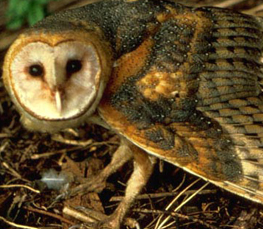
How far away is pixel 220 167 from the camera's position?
3.77m

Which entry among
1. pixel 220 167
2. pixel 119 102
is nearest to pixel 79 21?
pixel 119 102

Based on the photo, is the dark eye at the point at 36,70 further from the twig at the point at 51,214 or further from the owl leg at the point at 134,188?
the twig at the point at 51,214

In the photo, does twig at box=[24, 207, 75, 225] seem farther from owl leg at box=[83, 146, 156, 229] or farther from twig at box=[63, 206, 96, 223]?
owl leg at box=[83, 146, 156, 229]

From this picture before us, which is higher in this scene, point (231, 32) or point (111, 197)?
point (231, 32)

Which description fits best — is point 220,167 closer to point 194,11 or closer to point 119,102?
point 119,102

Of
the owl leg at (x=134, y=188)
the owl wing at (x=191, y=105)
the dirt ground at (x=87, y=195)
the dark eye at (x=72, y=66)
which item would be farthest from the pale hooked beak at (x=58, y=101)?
the dirt ground at (x=87, y=195)

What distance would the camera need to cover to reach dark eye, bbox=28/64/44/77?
3.31 meters

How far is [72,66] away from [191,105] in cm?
78

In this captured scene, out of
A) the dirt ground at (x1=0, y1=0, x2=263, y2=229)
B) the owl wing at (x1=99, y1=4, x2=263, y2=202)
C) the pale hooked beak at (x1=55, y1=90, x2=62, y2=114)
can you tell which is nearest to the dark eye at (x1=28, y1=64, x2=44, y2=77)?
the pale hooked beak at (x1=55, y1=90, x2=62, y2=114)

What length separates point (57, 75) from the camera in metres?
3.27

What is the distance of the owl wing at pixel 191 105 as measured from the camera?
3.71 metres

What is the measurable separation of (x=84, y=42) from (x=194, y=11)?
0.85m

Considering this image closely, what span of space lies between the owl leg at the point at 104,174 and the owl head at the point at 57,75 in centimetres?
91

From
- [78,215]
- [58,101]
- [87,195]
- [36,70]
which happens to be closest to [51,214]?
[78,215]
